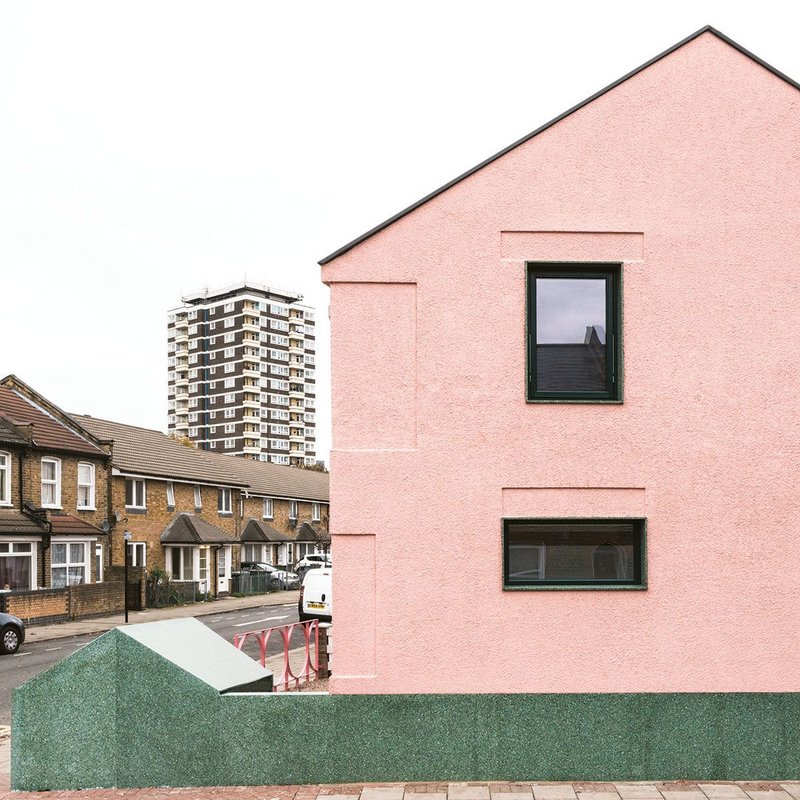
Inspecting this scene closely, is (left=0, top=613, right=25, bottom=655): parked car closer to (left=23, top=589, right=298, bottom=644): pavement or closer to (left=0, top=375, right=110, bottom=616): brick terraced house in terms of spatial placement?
(left=23, top=589, right=298, bottom=644): pavement

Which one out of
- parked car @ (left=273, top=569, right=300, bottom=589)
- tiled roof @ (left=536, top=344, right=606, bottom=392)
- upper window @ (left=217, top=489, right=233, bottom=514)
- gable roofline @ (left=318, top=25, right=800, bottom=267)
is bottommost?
parked car @ (left=273, top=569, right=300, bottom=589)

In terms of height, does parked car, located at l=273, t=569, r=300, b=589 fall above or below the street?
below

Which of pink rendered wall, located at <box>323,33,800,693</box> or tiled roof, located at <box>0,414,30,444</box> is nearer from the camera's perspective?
pink rendered wall, located at <box>323,33,800,693</box>

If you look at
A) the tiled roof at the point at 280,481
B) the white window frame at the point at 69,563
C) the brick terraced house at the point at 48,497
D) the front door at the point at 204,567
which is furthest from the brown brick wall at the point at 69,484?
the tiled roof at the point at 280,481

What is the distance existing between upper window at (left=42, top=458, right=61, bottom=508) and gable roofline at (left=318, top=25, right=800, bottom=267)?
25.0m

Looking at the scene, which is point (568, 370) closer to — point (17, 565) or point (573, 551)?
point (573, 551)

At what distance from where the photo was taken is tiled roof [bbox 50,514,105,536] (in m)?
29.5

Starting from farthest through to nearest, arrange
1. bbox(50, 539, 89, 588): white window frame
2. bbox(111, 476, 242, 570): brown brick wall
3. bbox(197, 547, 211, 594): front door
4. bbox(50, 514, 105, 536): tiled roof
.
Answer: bbox(197, 547, 211, 594): front door → bbox(111, 476, 242, 570): brown brick wall → bbox(50, 539, 89, 588): white window frame → bbox(50, 514, 105, 536): tiled roof

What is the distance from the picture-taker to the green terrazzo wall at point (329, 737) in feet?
26.3

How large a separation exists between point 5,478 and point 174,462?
1243cm

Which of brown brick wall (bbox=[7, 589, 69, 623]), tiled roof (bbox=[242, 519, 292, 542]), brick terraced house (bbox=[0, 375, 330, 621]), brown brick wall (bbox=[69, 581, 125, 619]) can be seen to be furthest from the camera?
tiled roof (bbox=[242, 519, 292, 542])

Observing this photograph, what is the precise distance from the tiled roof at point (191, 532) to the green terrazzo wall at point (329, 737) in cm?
2990

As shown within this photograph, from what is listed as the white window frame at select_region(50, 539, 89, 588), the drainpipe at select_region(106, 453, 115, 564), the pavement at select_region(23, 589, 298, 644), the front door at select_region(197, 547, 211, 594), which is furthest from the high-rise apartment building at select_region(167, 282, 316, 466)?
the white window frame at select_region(50, 539, 89, 588)

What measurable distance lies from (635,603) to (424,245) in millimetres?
4206
